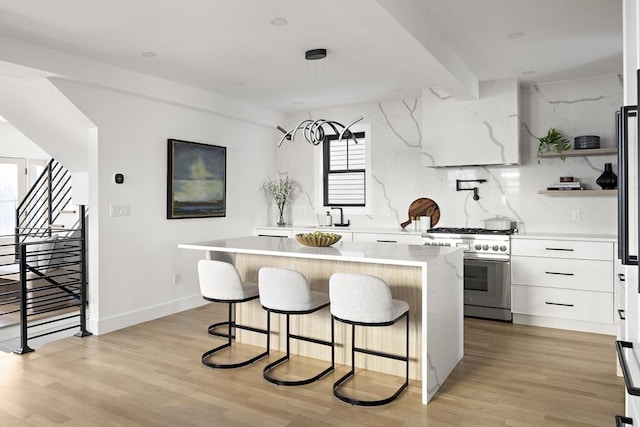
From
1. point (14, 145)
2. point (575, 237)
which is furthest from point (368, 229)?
point (14, 145)

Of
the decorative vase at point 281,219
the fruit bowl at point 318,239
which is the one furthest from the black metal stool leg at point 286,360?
the decorative vase at point 281,219

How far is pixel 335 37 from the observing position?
11.8 feet

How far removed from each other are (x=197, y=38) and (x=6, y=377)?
284 centimetres

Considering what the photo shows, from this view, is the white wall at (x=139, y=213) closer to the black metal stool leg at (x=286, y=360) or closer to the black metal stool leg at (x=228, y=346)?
the black metal stool leg at (x=228, y=346)

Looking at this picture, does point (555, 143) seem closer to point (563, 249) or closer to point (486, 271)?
point (563, 249)

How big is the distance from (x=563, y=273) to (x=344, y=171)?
117 inches

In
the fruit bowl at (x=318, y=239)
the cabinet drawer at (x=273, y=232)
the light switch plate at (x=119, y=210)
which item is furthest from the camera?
the cabinet drawer at (x=273, y=232)

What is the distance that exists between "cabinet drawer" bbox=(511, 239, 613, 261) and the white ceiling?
1.67 metres

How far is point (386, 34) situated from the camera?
120 inches

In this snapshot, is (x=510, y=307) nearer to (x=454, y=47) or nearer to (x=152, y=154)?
(x=454, y=47)

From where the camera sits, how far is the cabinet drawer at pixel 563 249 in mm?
4336

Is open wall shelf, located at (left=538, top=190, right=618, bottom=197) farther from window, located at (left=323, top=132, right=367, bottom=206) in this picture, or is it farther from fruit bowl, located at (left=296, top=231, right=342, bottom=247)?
fruit bowl, located at (left=296, top=231, right=342, bottom=247)

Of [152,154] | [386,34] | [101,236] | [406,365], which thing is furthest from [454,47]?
[101,236]

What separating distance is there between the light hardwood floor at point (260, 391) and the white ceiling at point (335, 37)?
2.34 metres
